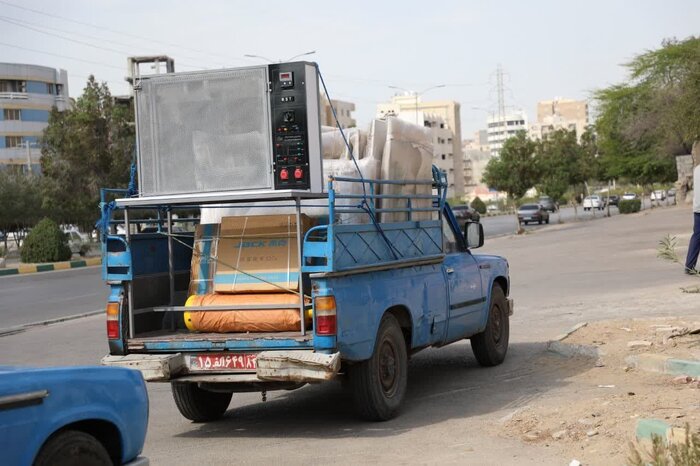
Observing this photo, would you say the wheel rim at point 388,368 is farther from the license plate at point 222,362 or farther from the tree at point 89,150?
the tree at point 89,150

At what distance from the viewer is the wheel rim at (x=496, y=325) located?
1065cm

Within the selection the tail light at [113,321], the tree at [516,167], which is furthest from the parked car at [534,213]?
the tail light at [113,321]

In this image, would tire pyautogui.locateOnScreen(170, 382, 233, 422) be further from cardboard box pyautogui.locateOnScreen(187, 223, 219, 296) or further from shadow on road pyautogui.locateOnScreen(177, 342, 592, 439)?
cardboard box pyautogui.locateOnScreen(187, 223, 219, 296)

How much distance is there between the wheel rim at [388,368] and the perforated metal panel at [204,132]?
167 centimetres

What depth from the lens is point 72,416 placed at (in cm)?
448

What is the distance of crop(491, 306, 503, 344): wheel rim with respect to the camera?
10.6m

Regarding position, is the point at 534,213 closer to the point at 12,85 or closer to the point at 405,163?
the point at 405,163

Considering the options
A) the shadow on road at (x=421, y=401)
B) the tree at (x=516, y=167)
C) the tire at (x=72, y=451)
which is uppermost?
the tree at (x=516, y=167)

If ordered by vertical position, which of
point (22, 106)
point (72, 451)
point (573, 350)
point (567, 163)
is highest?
point (22, 106)

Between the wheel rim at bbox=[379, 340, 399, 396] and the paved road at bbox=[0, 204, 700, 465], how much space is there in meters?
0.29

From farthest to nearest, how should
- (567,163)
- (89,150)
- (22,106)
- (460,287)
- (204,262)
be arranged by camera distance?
(22,106) < (567,163) < (89,150) < (460,287) < (204,262)

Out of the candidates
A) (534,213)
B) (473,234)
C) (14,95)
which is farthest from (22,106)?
(473,234)

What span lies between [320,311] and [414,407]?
1.86 meters

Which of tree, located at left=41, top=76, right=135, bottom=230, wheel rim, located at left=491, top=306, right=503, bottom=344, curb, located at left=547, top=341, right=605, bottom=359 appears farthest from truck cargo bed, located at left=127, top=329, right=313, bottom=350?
tree, located at left=41, top=76, right=135, bottom=230
